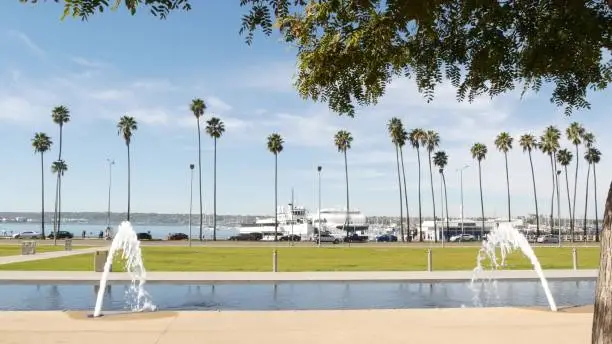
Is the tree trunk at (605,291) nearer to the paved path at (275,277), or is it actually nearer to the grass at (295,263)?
the paved path at (275,277)

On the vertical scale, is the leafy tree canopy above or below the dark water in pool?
above

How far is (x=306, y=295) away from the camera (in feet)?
59.5

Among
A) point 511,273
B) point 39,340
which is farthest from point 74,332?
point 511,273

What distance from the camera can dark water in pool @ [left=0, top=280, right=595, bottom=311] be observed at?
16234 mm

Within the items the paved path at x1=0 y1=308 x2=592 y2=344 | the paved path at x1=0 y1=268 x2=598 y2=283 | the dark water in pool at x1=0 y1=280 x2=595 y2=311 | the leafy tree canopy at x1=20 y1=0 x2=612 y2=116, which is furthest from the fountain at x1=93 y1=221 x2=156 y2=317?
the leafy tree canopy at x1=20 y1=0 x2=612 y2=116

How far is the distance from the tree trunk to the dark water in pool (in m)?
11.2

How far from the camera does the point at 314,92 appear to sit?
22.9ft

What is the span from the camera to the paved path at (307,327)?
10.2m

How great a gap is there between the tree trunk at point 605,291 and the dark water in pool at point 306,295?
440 inches

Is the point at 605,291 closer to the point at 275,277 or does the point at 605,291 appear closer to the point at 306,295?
the point at 306,295

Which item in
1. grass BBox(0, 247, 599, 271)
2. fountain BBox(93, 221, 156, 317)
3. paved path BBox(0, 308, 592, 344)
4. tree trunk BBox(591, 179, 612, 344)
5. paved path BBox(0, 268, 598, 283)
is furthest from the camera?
grass BBox(0, 247, 599, 271)

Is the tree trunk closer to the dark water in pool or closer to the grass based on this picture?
the dark water in pool

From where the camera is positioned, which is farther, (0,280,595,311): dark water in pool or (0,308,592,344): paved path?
(0,280,595,311): dark water in pool

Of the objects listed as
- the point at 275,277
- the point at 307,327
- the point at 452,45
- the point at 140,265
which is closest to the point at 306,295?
the point at 275,277
